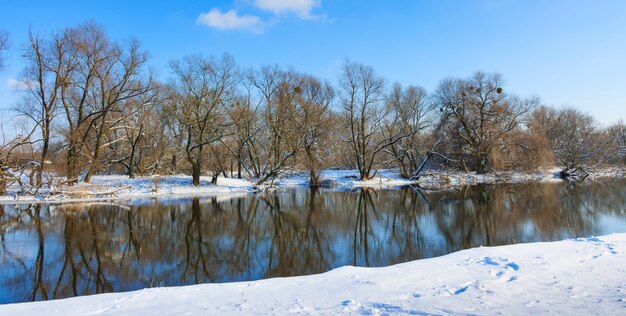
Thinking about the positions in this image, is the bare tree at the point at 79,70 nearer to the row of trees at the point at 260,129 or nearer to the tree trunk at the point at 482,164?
the row of trees at the point at 260,129

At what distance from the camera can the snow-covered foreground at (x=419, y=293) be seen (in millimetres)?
4574

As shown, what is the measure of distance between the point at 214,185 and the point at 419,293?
25833 mm

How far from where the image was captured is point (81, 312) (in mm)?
5102

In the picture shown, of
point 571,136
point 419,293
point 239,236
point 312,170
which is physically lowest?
point 239,236

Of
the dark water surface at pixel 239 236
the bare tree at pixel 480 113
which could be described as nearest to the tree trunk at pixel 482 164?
the bare tree at pixel 480 113

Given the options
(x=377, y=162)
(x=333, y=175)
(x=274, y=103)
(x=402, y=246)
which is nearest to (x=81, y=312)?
(x=402, y=246)

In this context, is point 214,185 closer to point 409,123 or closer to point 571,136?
point 409,123

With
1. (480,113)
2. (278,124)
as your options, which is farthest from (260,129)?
(480,113)

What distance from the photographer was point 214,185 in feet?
96.7

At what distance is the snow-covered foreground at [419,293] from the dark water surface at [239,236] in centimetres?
165

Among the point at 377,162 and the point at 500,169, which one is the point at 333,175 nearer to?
the point at 377,162

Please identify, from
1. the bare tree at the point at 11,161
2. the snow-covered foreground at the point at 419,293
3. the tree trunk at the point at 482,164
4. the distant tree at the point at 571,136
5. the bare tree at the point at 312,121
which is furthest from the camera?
the distant tree at the point at 571,136

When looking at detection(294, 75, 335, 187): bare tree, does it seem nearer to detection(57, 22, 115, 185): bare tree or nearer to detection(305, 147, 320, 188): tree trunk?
detection(305, 147, 320, 188): tree trunk

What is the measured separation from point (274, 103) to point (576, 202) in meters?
24.7
